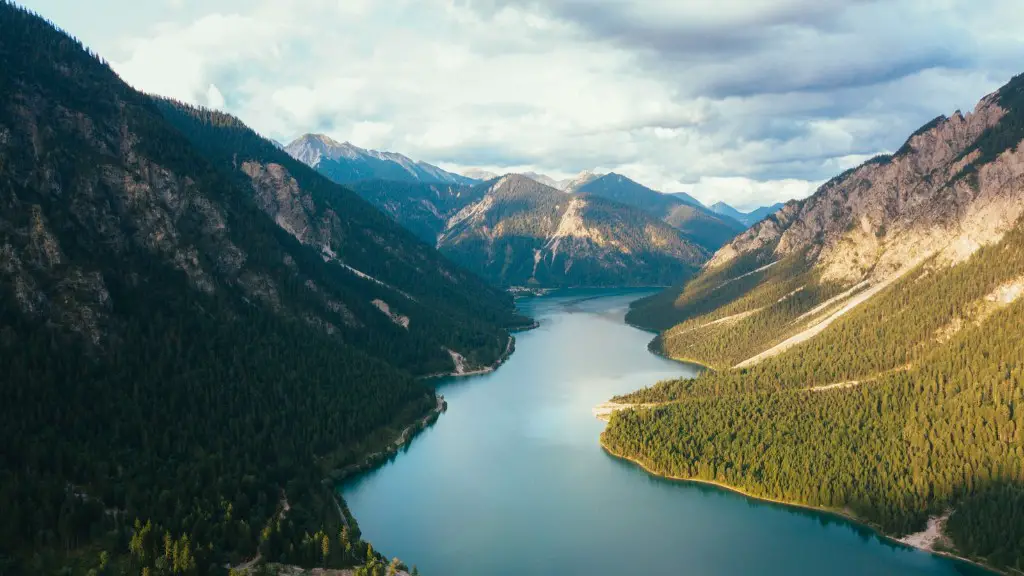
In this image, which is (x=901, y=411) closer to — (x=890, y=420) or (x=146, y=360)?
(x=890, y=420)

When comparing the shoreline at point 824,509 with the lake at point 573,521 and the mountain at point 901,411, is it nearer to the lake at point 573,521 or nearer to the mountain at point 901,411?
the mountain at point 901,411

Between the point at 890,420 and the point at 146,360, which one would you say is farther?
the point at 890,420

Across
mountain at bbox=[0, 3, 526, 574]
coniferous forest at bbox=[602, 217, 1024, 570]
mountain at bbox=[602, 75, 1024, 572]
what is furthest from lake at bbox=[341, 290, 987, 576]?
mountain at bbox=[0, 3, 526, 574]

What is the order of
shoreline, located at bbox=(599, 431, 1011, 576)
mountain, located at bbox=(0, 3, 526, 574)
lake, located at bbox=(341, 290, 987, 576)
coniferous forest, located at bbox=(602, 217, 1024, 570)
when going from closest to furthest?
mountain, located at bbox=(0, 3, 526, 574) < lake, located at bbox=(341, 290, 987, 576) < shoreline, located at bbox=(599, 431, 1011, 576) < coniferous forest, located at bbox=(602, 217, 1024, 570)

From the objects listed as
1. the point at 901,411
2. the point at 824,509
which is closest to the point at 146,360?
the point at 824,509

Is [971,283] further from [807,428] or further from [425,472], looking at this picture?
[425,472]

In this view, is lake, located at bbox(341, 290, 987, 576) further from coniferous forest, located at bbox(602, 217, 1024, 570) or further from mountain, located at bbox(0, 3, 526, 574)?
mountain, located at bbox(0, 3, 526, 574)
